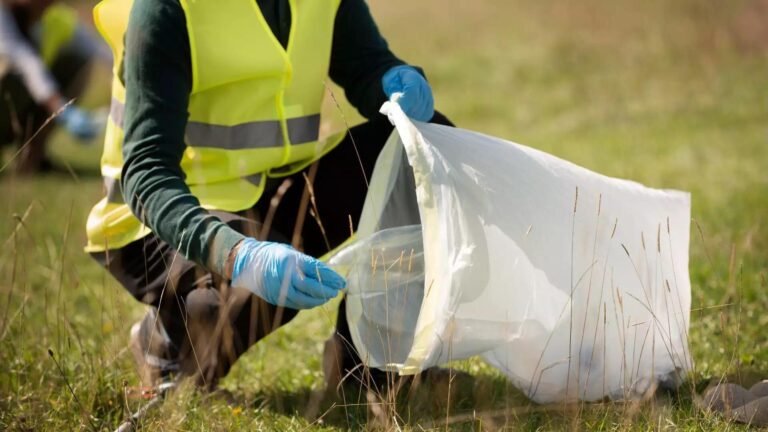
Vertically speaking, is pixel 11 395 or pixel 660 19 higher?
pixel 660 19

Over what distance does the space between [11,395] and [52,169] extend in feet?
14.0

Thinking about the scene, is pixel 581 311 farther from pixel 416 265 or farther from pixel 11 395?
pixel 11 395

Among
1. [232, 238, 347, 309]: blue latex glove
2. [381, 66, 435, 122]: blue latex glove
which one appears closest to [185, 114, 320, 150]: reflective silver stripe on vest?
[381, 66, 435, 122]: blue latex glove

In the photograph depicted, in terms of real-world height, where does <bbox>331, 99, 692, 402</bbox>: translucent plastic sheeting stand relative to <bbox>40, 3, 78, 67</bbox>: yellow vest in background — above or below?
below

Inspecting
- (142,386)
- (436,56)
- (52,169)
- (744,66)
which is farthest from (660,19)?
(142,386)

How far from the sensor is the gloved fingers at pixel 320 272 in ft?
5.98

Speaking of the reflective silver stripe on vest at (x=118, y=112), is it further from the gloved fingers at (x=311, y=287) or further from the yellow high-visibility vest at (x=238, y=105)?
the gloved fingers at (x=311, y=287)

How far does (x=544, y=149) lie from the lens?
213 inches

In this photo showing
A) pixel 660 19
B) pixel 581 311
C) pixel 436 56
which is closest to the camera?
pixel 581 311

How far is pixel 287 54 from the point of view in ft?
7.25

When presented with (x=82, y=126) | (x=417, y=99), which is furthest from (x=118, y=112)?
(x=82, y=126)

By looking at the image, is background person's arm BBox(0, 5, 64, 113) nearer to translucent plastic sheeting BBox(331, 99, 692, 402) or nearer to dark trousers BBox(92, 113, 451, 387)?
dark trousers BBox(92, 113, 451, 387)

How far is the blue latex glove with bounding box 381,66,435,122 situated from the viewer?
7.17ft

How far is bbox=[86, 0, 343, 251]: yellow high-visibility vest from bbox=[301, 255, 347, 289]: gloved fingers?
18.6 inches
